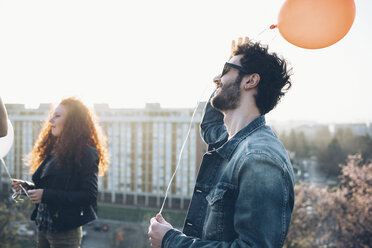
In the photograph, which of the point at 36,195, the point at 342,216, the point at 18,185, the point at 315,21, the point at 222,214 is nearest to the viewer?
the point at 222,214

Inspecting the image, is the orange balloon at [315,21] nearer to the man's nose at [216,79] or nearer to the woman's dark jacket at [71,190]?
the man's nose at [216,79]

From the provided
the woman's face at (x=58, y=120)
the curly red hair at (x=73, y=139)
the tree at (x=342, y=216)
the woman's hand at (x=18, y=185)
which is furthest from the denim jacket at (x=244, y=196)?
the tree at (x=342, y=216)

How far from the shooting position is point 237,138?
163 cm

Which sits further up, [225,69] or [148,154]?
[225,69]

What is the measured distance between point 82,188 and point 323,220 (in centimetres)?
1620

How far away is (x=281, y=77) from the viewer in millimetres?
1815

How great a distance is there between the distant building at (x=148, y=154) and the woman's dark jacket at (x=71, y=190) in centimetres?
3246

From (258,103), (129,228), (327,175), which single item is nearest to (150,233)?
(258,103)

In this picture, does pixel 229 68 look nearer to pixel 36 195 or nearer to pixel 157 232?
pixel 157 232

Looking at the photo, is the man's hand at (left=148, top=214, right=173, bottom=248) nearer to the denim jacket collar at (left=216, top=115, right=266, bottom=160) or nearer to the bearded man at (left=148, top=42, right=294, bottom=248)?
the bearded man at (left=148, top=42, right=294, bottom=248)

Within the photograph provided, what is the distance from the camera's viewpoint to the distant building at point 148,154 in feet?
118

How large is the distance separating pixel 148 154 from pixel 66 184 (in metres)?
35.9

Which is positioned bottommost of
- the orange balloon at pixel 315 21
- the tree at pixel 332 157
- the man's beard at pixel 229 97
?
the tree at pixel 332 157

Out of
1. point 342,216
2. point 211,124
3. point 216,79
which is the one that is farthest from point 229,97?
point 342,216
